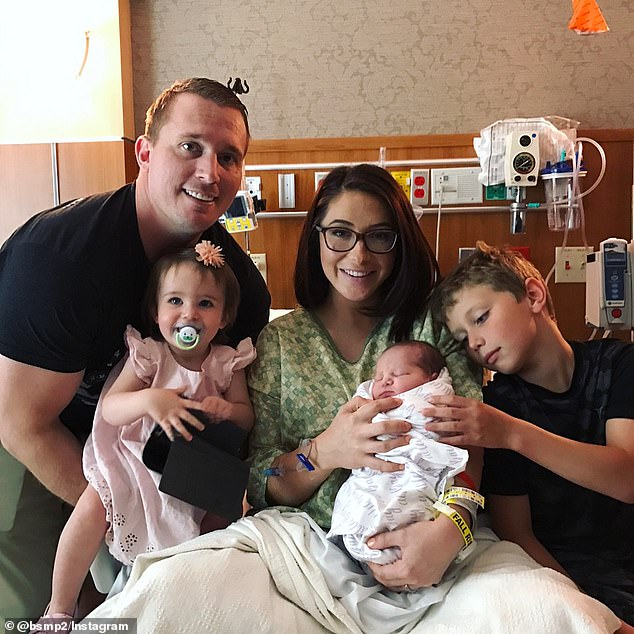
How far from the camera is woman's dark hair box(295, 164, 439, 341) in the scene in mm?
1418

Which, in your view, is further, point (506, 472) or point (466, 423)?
point (506, 472)

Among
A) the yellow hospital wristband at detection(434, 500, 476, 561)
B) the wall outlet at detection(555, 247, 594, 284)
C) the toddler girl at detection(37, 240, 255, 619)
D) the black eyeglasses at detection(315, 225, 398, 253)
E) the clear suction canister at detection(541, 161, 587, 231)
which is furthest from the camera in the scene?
the wall outlet at detection(555, 247, 594, 284)

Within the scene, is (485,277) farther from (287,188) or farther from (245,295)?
(287,188)

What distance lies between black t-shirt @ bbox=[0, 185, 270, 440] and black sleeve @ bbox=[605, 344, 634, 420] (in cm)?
102

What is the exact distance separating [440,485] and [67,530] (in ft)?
2.55

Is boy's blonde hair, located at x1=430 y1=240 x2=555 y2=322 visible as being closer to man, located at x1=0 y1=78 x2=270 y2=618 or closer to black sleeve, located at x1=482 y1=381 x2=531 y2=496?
black sleeve, located at x1=482 y1=381 x2=531 y2=496

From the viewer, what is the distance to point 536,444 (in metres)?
1.18

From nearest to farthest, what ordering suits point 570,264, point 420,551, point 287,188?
1. point 420,551
2. point 570,264
3. point 287,188

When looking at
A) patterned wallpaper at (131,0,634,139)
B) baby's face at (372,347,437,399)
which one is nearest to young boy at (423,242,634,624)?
baby's face at (372,347,437,399)

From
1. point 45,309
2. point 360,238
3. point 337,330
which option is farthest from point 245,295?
point 45,309

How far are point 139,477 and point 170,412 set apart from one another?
20cm

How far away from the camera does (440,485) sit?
3.76 ft

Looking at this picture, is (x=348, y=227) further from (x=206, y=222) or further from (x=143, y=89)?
(x=143, y=89)

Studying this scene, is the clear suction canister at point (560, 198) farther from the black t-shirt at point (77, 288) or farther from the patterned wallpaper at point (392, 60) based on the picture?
the black t-shirt at point (77, 288)
